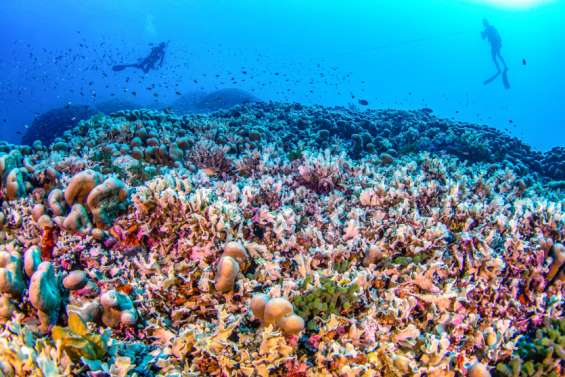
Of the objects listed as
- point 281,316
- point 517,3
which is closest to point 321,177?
point 281,316

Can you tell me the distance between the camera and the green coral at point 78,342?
176cm

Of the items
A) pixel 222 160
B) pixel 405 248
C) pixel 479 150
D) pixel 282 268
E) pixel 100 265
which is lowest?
pixel 100 265

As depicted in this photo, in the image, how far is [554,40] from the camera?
132875mm

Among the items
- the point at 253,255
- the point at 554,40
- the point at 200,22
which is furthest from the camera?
the point at 200,22

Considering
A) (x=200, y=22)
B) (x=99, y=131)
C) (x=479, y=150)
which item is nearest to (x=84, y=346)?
(x=99, y=131)

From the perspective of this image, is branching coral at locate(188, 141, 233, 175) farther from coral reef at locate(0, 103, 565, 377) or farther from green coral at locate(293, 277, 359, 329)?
green coral at locate(293, 277, 359, 329)

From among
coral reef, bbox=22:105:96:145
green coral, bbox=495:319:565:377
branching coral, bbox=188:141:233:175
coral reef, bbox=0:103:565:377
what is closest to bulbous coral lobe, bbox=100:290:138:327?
coral reef, bbox=0:103:565:377

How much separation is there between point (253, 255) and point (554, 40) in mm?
179469

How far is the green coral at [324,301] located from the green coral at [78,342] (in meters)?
1.29

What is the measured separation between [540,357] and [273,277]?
85.4 inches

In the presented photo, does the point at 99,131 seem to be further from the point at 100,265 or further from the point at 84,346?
the point at 84,346

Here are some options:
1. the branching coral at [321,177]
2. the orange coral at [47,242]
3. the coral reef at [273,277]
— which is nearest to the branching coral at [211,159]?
the coral reef at [273,277]

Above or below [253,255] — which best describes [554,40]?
above

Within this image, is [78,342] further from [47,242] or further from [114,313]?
[47,242]
